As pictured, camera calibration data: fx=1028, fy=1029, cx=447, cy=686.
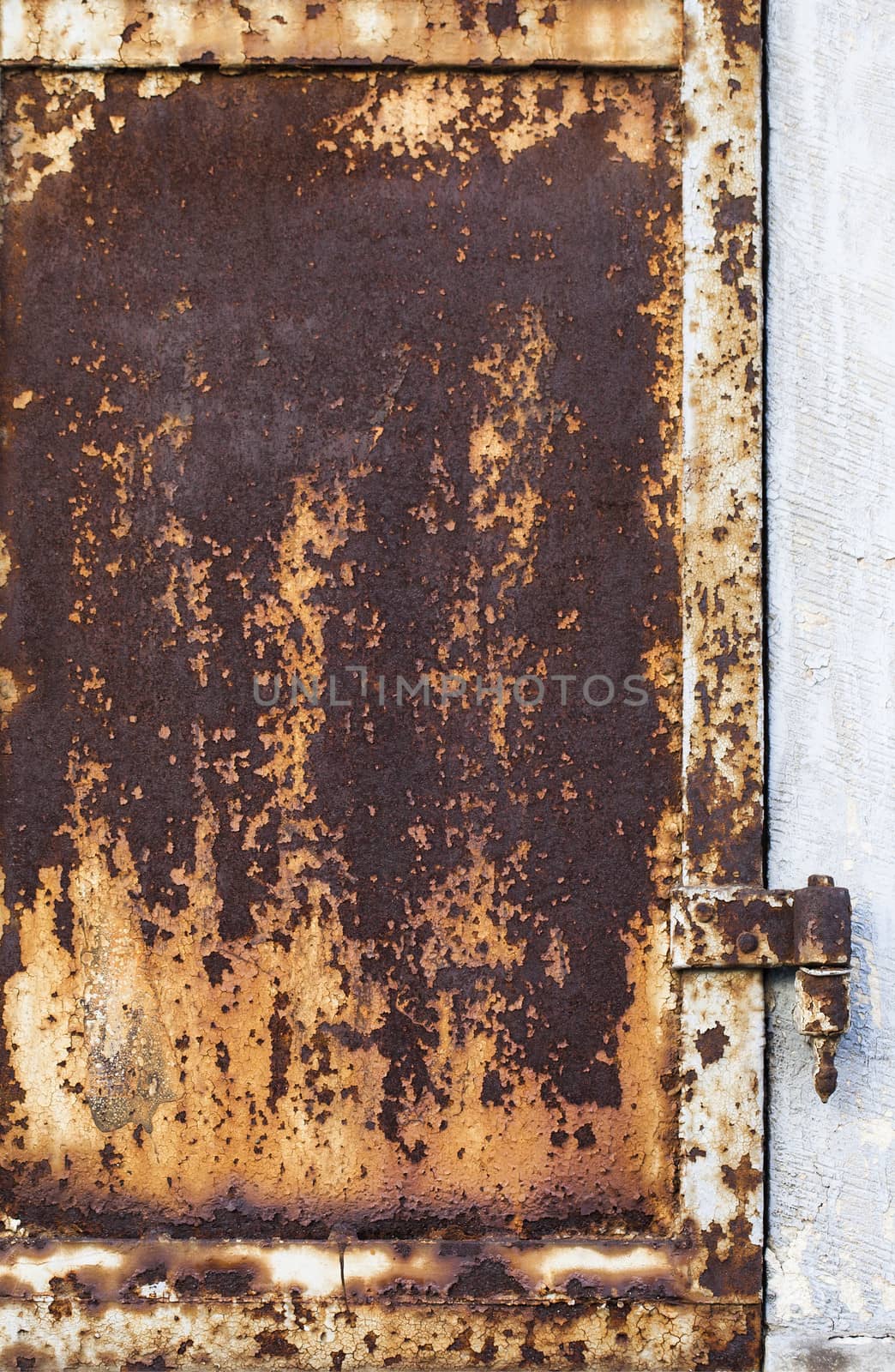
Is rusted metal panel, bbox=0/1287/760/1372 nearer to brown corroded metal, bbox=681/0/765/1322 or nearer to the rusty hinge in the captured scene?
brown corroded metal, bbox=681/0/765/1322

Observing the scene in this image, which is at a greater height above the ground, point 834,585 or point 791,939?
point 834,585

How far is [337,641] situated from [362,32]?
0.64 metres

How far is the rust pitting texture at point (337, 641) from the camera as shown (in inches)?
41.7

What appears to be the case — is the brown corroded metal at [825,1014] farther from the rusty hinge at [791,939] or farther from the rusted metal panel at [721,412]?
the rusted metal panel at [721,412]

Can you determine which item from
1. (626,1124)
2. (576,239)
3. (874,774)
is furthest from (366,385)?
A: (626,1124)

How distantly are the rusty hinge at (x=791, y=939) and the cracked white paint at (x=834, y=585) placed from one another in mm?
40

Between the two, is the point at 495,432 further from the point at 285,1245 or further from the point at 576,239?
the point at 285,1245

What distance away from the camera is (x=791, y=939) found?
3.35ft

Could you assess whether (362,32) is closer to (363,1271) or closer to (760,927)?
(760,927)

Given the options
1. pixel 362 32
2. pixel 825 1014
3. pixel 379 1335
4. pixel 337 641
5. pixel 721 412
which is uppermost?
pixel 362 32

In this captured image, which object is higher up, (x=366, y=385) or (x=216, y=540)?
(x=366, y=385)

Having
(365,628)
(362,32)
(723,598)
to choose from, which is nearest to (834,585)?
(723,598)

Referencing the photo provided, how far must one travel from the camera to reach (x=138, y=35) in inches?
42.5

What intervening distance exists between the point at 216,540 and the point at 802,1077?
82 centimetres
